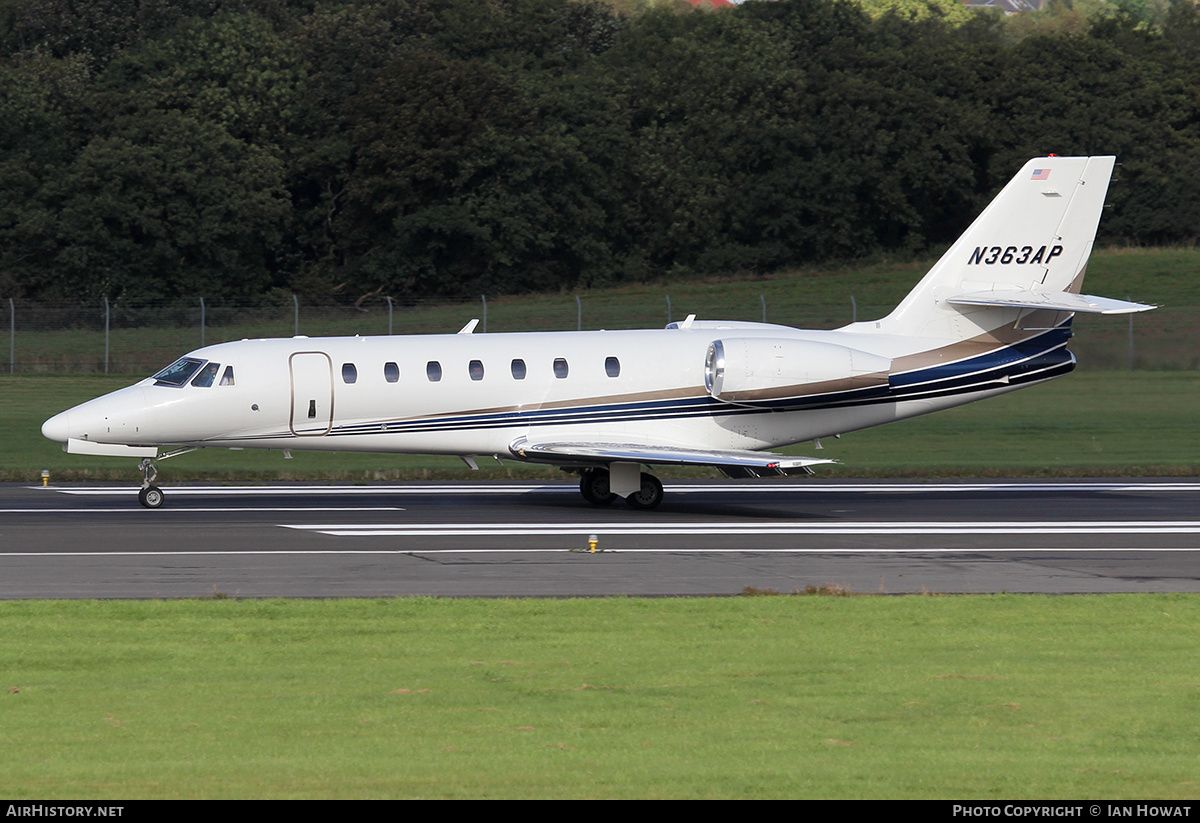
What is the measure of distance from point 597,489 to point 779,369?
3.67m

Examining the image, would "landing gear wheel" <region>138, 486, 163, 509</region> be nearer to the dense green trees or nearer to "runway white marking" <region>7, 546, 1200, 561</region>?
"runway white marking" <region>7, 546, 1200, 561</region>

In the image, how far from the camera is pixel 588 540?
19.8 metres

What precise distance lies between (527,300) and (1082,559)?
1941 inches

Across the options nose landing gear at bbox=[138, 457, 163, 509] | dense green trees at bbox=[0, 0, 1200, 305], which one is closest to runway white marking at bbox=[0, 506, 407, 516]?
nose landing gear at bbox=[138, 457, 163, 509]

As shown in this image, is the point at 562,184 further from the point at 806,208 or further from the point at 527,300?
the point at 806,208

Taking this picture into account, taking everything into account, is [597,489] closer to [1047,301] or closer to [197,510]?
[197,510]

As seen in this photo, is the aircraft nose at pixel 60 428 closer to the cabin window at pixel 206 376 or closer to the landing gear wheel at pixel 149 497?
the landing gear wheel at pixel 149 497

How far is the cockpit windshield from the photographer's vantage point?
2372cm

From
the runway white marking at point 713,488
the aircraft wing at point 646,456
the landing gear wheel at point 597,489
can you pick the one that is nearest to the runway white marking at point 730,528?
the aircraft wing at point 646,456

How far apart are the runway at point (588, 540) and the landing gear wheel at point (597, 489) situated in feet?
0.87

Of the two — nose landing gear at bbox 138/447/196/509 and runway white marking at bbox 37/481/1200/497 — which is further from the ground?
nose landing gear at bbox 138/447/196/509

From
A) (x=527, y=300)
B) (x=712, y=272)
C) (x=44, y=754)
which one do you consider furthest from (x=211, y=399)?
(x=712, y=272)

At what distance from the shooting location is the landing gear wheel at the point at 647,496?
24.3 metres

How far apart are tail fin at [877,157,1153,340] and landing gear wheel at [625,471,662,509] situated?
15.9 ft
